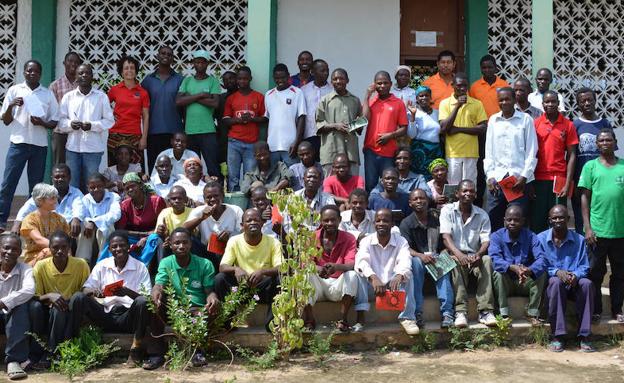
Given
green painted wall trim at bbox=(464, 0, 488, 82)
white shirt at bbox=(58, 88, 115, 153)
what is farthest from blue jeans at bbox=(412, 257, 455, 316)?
green painted wall trim at bbox=(464, 0, 488, 82)

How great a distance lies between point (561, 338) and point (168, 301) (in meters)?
3.38

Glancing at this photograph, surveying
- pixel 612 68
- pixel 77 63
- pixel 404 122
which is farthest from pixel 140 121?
pixel 612 68

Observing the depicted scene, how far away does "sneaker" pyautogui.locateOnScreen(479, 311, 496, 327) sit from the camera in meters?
6.32

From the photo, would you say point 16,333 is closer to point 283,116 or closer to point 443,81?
point 283,116

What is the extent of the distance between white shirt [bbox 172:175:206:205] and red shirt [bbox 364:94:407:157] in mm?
1865

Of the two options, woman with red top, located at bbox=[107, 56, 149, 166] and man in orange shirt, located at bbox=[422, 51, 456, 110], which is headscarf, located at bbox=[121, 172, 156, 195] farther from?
man in orange shirt, located at bbox=[422, 51, 456, 110]

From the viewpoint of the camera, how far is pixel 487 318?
20.9 ft

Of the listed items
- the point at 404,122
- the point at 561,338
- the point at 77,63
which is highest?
the point at 77,63

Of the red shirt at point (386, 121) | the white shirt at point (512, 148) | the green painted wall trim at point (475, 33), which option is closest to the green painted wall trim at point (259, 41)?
the red shirt at point (386, 121)

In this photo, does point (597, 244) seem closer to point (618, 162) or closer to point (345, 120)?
point (618, 162)

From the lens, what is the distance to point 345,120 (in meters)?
7.82

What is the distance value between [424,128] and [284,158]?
62.9 inches

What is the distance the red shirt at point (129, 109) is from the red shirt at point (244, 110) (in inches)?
37.8

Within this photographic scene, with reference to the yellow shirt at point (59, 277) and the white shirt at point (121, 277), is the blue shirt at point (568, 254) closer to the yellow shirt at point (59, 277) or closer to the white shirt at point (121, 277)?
the white shirt at point (121, 277)
